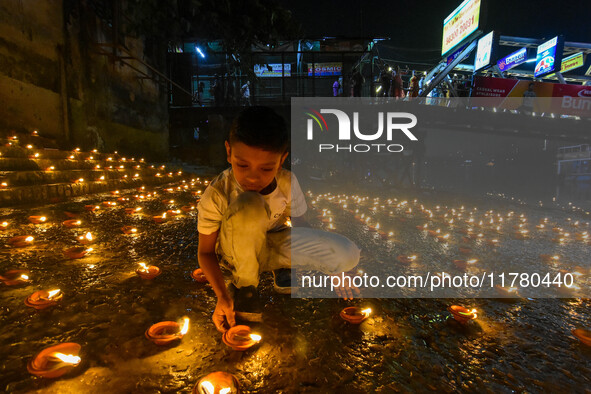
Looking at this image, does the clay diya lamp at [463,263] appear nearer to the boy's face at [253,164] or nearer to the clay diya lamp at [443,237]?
the clay diya lamp at [443,237]

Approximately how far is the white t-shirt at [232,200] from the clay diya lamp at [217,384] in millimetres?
824

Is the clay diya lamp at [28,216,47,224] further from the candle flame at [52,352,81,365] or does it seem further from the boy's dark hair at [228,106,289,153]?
the boy's dark hair at [228,106,289,153]

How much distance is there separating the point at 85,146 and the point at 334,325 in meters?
10.1

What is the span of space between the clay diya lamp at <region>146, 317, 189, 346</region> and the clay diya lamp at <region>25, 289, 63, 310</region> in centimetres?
83

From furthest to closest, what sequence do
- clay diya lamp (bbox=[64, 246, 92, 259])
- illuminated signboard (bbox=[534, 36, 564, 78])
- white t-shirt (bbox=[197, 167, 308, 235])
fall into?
1. illuminated signboard (bbox=[534, 36, 564, 78])
2. clay diya lamp (bbox=[64, 246, 92, 259])
3. white t-shirt (bbox=[197, 167, 308, 235])

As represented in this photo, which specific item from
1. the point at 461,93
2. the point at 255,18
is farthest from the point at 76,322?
the point at 461,93

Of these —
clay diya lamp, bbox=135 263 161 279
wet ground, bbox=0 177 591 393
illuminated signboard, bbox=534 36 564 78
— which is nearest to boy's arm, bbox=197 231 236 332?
wet ground, bbox=0 177 591 393

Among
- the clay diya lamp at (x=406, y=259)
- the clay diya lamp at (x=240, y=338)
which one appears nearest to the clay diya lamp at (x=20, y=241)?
the clay diya lamp at (x=240, y=338)

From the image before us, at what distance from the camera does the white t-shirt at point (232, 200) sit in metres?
1.85

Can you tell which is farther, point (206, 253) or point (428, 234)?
point (428, 234)

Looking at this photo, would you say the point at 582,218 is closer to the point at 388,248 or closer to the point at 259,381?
the point at 388,248

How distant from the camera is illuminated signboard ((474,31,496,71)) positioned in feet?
51.1

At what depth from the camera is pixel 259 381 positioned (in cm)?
142

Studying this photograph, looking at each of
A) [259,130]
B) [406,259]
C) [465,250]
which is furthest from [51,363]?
[465,250]
